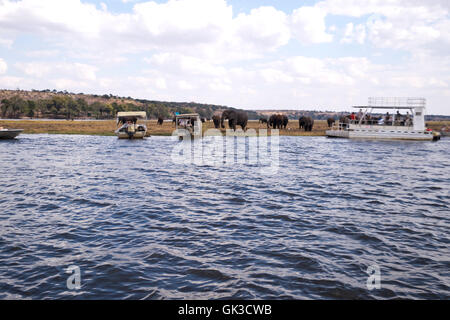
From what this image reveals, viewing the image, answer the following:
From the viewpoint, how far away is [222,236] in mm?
8938

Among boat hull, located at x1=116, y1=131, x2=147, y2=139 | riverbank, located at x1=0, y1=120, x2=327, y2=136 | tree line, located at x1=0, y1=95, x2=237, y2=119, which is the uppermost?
tree line, located at x1=0, y1=95, x2=237, y2=119

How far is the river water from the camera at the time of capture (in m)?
6.41

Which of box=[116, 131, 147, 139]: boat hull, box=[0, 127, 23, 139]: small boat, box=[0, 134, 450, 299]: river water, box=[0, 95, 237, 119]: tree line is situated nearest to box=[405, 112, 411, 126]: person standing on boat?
box=[0, 134, 450, 299]: river water

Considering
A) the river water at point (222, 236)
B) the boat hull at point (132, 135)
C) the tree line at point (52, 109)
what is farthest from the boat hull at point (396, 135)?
the tree line at point (52, 109)

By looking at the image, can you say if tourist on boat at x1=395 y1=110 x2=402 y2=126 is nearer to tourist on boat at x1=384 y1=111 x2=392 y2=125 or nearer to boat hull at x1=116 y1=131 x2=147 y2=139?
tourist on boat at x1=384 y1=111 x2=392 y2=125

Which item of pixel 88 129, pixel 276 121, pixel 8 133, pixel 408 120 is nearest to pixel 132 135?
pixel 8 133

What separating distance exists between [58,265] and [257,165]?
15761mm

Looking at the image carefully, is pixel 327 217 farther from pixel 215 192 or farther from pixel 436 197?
pixel 436 197

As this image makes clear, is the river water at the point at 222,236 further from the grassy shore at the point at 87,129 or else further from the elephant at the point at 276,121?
the elephant at the point at 276,121

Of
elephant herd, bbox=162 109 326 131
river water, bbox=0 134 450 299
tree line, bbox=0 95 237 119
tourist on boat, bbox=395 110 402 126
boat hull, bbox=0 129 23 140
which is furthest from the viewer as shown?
tree line, bbox=0 95 237 119

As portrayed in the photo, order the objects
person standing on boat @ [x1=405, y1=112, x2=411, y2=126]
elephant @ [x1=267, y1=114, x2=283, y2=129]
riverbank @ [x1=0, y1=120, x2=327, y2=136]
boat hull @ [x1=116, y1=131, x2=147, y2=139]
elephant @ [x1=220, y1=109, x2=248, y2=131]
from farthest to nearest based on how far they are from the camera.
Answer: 1. elephant @ [x1=267, y1=114, x2=283, y2=129]
2. elephant @ [x1=220, y1=109, x2=248, y2=131]
3. riverbank @ [x1=0, y1=120, x2=327, y2=136]
4. person standing on boat @ [x1=405, y1=112, x2=411, y2=126]
5. boat hull @ [x1=116, y1=131, x2=147, y2=139]

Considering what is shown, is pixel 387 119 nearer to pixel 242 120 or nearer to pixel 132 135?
pixel 242 120
